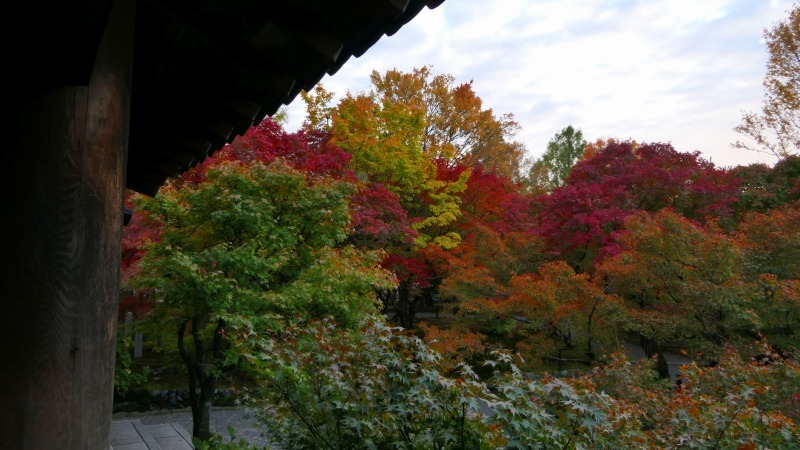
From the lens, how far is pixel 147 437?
7016 millimetres

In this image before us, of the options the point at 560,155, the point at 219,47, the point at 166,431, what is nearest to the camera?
the point at 219,47

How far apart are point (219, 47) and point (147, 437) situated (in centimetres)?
713

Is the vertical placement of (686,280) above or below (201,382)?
above

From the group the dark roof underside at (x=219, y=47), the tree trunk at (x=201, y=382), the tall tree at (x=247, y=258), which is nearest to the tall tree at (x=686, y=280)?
the tall tree at (x=247, y=258)

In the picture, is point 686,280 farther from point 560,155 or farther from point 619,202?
point 560,155

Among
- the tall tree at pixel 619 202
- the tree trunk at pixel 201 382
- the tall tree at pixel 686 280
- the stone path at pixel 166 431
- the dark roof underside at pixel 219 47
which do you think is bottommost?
the stone path at pixel 166 431

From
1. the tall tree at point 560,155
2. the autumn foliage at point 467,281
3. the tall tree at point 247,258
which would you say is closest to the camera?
the autumn foliage at point 467,281

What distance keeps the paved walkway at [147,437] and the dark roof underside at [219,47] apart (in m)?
6.00

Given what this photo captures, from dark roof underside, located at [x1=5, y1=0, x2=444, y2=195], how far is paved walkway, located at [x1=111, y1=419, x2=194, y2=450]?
19.7 feet

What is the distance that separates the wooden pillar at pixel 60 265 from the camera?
131 centimetres

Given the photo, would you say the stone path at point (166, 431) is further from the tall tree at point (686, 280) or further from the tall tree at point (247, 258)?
the tall tree at point (686, 280)

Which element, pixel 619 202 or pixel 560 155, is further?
pixel 560 155

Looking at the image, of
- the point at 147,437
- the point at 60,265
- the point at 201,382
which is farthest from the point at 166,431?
the point at 60,265

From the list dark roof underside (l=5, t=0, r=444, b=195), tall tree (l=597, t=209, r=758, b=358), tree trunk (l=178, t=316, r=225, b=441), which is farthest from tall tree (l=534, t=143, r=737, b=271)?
dark roof underside (l=5, t=0, r=444, b=195)
